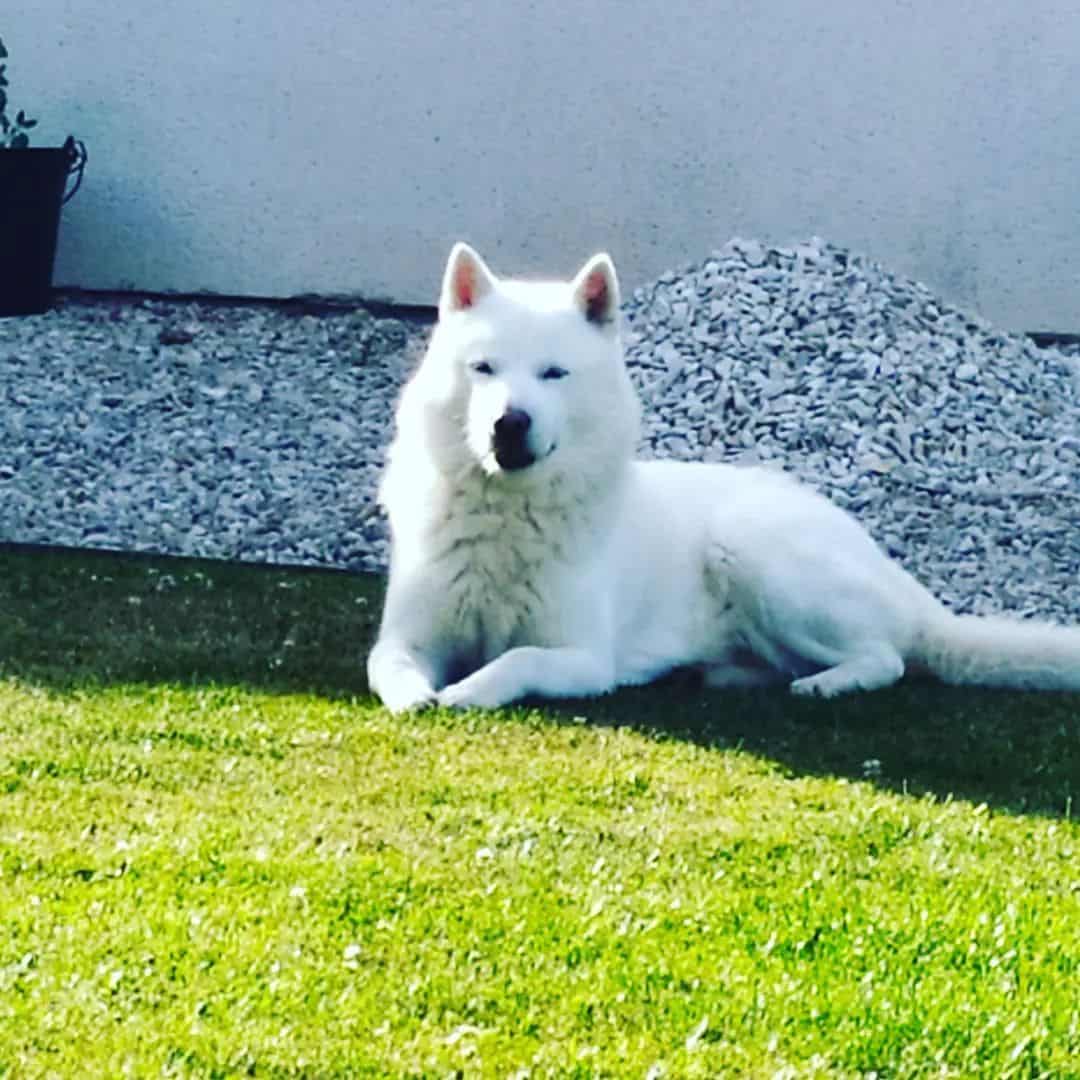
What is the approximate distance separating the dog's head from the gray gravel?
2.03 m

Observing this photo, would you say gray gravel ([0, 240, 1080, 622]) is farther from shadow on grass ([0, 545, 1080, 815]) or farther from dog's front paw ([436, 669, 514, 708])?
dog's front paw ([436, 669, 514, 708])

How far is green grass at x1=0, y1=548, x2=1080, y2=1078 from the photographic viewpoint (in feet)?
12.1

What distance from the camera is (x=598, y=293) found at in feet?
21.0

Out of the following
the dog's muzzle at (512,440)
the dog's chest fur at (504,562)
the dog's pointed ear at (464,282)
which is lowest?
the dog's chest fur at (504,562)

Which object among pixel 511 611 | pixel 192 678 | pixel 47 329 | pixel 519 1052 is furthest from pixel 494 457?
pixel 47 329

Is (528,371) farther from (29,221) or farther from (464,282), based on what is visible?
(29,221)

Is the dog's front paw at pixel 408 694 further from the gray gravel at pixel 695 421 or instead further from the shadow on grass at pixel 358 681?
the gray gravel at pixel 695 421

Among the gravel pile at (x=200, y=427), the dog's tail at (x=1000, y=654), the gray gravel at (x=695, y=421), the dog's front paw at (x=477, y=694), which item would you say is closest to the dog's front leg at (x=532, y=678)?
the dog's front paw at (x=477, y=694)

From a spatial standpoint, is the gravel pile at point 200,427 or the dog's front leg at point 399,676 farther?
the gravel pile at point 200,427

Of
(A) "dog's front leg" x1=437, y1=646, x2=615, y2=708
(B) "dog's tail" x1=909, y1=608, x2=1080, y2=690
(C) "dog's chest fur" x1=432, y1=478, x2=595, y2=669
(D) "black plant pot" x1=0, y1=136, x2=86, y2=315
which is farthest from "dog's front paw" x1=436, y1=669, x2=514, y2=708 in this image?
(D) "black plant pot" x1=0, y1=136, x2=86, y2=315

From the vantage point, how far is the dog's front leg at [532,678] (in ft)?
19.7

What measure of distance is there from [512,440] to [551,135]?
591cm

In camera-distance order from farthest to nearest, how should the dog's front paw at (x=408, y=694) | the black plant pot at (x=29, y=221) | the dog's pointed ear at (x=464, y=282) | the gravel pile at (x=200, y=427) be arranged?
1. the black plant pot at (x=29, y=221)
2. the gravel pile at (x=200, y=427)
3. the dog's pointed ear at (x=464, y=282)
4. the dog's front paw at (x=408, y=694)

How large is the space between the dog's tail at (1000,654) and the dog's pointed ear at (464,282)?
5.15ft
